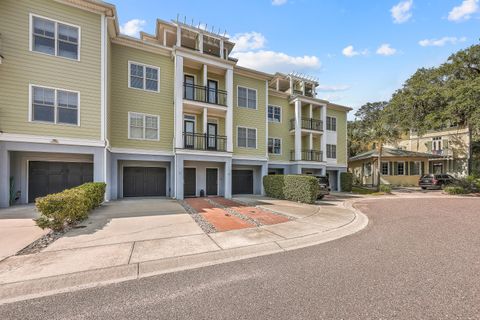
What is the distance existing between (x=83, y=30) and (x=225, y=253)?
1316cm

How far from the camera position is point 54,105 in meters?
10.7

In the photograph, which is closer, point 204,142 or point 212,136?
point 204,142

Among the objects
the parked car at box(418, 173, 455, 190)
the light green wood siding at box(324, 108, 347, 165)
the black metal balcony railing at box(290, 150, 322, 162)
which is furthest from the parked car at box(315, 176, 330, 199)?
the parked car at box(418, 173, 455, 190)

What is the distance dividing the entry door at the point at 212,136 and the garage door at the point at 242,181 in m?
3.30

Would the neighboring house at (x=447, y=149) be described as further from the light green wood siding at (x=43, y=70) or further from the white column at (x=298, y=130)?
the light green wood siding at (x=43, y=70)

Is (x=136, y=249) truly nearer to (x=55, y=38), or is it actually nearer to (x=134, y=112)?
(x=134, y=112)

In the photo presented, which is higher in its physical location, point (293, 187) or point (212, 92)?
point (212, 92)

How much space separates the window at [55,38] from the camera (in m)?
10.5

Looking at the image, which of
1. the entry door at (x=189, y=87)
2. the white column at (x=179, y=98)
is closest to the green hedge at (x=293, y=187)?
the white column at (x=179, y=98)

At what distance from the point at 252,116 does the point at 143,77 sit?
8509mm

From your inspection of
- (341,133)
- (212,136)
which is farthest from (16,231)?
(341,133)

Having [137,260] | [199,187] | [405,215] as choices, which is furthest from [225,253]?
[199,187]

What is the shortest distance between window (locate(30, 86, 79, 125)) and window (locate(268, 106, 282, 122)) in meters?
14.6

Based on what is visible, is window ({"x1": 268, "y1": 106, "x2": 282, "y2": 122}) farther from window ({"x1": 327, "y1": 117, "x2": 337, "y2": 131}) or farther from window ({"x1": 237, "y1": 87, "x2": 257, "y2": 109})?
window ({"x1": 327, "y1": 117, "x2": 337, "y2": 131})
